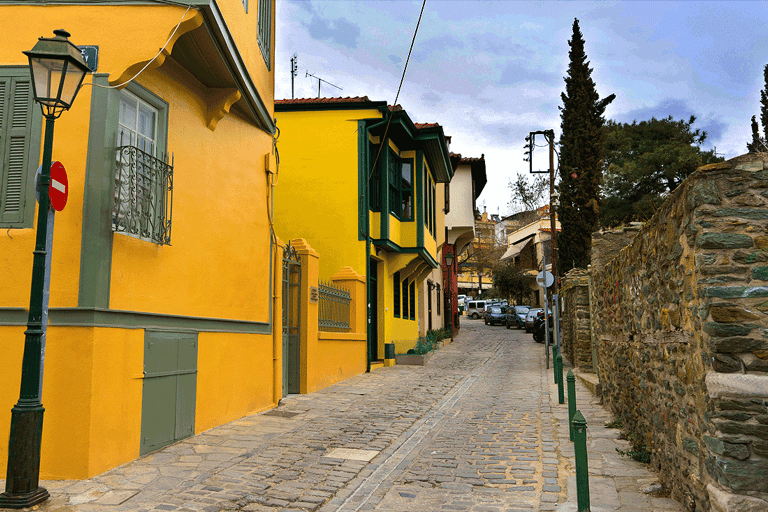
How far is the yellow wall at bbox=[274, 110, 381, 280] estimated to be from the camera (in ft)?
54.2

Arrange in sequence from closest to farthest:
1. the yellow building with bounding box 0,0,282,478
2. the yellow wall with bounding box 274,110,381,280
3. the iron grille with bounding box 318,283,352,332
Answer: the yellow building with bounding box 0,0,282,478 < the iron grille with bounding box 318,283,352,332 < the yellow wall with bounding box 274,110,381,280

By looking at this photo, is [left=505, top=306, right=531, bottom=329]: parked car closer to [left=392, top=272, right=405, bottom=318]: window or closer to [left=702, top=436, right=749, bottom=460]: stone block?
[left=392, top=272, right=405, bottom=318]: window

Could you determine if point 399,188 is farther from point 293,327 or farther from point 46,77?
point 46,77

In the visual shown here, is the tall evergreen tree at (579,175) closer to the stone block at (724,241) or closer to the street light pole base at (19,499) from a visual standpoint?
the stone block at (724,241)

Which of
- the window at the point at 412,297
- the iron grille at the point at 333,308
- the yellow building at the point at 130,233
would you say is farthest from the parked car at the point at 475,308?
the yellow building at the point at 130,233

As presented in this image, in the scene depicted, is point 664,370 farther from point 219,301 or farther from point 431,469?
point 219,301

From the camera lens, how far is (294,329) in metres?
11.9

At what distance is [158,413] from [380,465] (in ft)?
8.66

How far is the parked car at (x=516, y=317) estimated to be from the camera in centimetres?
3869

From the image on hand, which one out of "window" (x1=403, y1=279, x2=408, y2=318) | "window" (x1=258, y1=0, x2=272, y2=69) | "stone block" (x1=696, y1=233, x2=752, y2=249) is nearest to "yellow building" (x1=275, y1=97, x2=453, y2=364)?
"window" (x1=403, y1=279, x2=408, y2=318)

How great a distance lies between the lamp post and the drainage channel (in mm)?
2433

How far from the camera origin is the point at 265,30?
11031 mm

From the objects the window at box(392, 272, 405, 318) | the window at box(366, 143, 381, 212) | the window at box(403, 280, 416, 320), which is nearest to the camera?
the window at box(366, 143, 381, 212)

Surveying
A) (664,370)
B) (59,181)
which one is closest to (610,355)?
(664,370)
